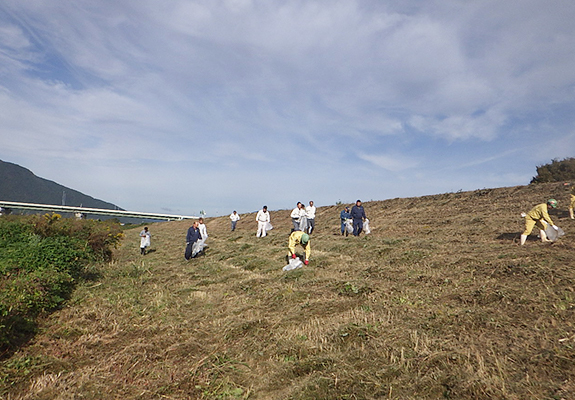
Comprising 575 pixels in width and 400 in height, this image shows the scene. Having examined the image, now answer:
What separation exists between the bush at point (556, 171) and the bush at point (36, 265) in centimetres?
3168

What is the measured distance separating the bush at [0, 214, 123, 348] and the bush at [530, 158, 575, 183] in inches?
1247

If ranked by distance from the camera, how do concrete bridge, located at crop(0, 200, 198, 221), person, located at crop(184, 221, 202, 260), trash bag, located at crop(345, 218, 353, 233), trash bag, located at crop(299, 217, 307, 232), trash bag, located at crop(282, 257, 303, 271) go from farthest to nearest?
1. concrete bridge, located at crop(0, 200, 198, 221)
2. trash bag, located at crop(345, 218, 353, 233)
3. trash bag, located at crop(299, 217, 307, 232)
4. person, located at crop(184, 221, 202, 260)
5. trash bag, located at crop(282, 257, 303, 271)

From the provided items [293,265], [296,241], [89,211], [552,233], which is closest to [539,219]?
[552,233]

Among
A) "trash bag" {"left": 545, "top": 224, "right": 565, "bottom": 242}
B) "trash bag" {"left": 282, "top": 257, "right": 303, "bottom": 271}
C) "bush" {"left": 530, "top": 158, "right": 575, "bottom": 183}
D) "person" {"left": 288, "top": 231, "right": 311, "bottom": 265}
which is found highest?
"bush" {"left": 530, "top": 158, "right": 575, "bottom": 183}

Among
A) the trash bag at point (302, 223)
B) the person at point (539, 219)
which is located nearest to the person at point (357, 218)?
the trash bag at point (302, 223)

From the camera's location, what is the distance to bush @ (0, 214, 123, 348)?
17.3 ft

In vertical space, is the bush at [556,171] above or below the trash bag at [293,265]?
above

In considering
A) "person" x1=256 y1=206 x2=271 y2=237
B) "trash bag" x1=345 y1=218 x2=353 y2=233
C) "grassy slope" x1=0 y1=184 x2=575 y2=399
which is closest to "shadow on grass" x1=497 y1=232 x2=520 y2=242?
"grassy slope" x1=0 y1=184 x2=575 y2=399

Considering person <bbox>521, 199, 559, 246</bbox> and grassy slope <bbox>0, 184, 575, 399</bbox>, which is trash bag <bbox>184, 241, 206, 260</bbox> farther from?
person <bbox>521, 199, 559, 246</bbox>

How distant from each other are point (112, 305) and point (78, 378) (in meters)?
3.44

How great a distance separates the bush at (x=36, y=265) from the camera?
5.28m

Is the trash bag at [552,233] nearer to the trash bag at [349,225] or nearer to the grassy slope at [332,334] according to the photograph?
the grassy slope at [332,334]

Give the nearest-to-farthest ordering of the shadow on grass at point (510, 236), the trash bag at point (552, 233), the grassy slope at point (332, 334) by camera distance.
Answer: the grassy slope at point (332, 334) → the trash bag at point (552, 233) → the shadow on grass at point (510, 236)

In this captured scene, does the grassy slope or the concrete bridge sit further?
the concrete bridge
